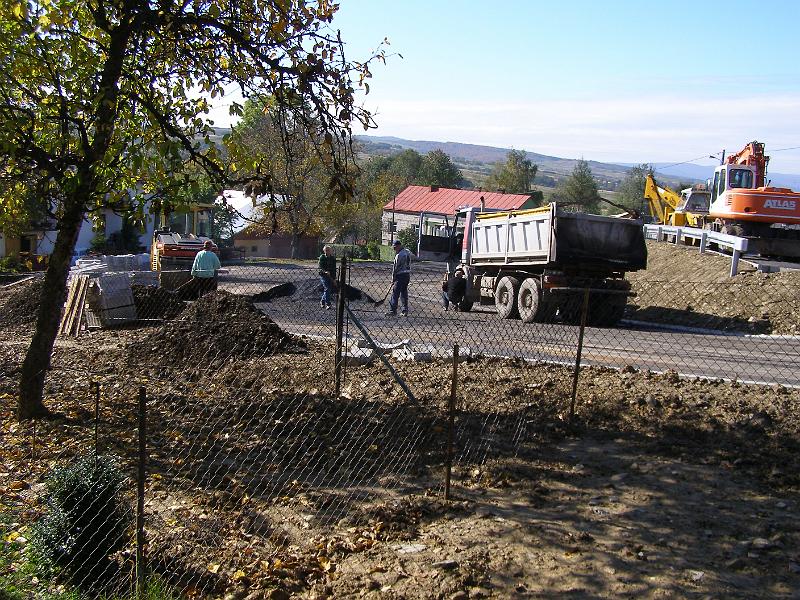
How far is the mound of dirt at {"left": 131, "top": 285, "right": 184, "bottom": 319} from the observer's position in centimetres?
1550

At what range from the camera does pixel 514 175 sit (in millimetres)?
95188

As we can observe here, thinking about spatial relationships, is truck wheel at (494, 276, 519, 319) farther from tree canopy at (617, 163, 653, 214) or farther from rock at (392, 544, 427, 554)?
tree canopy at (617, 163, 653, 214)

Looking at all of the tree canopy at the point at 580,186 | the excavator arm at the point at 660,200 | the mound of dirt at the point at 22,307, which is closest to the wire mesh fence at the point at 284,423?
the mound of dirt at the point at 22,307

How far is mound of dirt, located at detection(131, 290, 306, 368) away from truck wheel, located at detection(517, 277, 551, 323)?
776 cm

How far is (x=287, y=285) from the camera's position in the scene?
2328 cm

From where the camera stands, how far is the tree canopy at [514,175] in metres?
94.1

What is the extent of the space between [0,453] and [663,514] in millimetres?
5532

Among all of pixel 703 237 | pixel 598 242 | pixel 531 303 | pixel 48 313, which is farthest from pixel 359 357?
pixel 703 237

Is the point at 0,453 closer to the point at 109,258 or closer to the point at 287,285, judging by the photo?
the point at 287,285

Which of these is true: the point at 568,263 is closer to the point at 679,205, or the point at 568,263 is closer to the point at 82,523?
the point at 82,523

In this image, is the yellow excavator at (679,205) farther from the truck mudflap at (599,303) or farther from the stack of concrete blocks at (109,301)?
the stack of concrete blocks at (109,301)

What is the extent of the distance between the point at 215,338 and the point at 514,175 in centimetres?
8706

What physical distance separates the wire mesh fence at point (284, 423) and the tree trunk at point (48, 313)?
0.25 m

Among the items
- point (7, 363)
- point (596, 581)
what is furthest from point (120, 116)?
point (596, 581)
